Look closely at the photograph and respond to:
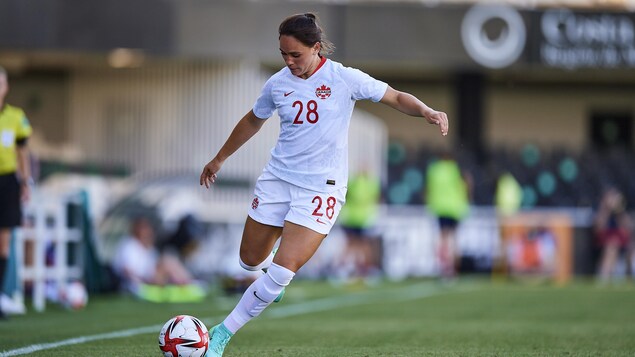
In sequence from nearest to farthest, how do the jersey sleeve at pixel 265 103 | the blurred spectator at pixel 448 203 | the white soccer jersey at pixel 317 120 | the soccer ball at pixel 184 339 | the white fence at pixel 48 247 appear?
1. the soccer ball at pixel 184 339
2. the white soccer jersey at pixel 317 120
3. the jersey sleeve at pixel 265 103
4. the white fence at pixel 48 247
5. the blurred spectator at pixel 448 203

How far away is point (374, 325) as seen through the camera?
434 inches

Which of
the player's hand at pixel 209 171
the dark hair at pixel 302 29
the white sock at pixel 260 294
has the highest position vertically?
the dark hair at pixel 302 29

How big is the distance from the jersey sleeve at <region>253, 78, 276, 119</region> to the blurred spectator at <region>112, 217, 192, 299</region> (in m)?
8.74

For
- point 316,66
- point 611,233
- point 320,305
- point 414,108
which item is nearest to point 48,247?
point 320,305

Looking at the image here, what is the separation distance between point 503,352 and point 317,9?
1891 cm

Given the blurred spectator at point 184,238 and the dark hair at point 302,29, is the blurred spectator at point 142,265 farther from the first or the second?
the dark hair at point 302,29

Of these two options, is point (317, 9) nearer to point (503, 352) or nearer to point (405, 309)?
point (405, 309)

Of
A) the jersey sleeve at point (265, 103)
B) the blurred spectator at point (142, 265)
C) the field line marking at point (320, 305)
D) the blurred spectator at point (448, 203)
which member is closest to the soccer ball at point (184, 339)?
the field line marking at point (320, 305)

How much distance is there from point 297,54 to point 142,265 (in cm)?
962

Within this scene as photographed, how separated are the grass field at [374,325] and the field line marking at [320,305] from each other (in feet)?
0.04

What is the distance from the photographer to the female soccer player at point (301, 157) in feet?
23.9

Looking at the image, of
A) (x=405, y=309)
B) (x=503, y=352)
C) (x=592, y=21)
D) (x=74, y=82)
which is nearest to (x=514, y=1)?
(x=592, y=21)

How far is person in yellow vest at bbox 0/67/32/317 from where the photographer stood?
37.8 feet

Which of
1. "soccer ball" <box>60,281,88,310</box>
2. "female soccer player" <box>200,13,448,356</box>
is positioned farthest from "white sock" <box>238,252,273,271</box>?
"soccer ball" <box>60,281,88,310</box>
